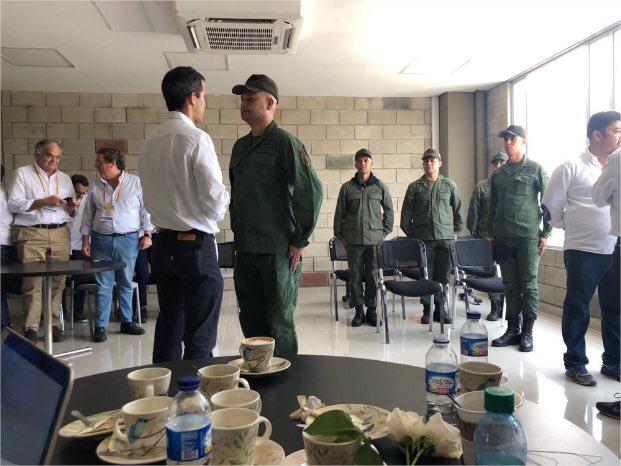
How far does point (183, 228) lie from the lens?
1.98 meters

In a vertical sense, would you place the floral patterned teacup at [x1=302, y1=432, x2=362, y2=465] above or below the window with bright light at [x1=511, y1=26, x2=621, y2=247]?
below

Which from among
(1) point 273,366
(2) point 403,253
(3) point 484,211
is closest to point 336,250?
(2) point 403,253

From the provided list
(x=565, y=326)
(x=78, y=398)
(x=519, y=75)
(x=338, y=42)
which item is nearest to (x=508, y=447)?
(x=78, y=398)

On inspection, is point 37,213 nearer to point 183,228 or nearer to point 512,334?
point 183,228

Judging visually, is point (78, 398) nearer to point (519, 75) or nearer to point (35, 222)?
point (35, 222)

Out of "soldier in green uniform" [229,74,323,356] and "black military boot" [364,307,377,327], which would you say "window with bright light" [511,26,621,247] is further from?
"soldier in green uniform" [229,74,323,356]

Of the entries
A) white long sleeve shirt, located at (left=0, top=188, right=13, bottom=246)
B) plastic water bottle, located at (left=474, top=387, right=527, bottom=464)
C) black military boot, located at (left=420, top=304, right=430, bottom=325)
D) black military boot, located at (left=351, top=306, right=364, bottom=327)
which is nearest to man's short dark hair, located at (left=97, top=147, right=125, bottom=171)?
white long sleeve shirt, located at (left=0, top=188, right=13, bottom=246)

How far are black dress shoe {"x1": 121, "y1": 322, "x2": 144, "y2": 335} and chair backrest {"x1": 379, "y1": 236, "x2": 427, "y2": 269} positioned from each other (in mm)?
2396

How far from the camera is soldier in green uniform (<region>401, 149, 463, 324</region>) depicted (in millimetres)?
4684

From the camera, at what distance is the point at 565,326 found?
115 inches

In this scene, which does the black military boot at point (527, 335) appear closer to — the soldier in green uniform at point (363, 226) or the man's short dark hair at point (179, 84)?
the soldier in green uniform at point (363, 226)

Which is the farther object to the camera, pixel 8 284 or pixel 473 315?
pixel 8 284

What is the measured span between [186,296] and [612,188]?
2272mm

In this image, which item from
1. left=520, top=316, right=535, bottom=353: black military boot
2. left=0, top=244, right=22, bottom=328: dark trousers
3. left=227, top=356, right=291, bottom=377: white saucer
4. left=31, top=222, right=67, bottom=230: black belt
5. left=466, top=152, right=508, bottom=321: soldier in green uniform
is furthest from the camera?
left=466, top=152, right=508, bottom=321: soldier in green uniform
